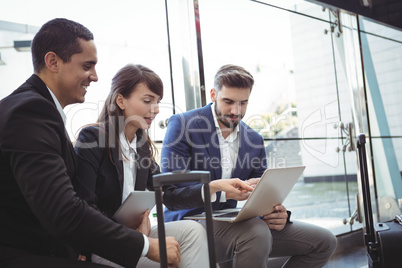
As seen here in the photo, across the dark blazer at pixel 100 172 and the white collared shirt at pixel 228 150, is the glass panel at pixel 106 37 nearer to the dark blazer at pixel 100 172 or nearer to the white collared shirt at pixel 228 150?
the white collared shirt at pixel 228 150

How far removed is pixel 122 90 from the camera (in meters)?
1.71

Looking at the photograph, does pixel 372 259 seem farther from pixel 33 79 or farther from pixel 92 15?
pixel 92 15

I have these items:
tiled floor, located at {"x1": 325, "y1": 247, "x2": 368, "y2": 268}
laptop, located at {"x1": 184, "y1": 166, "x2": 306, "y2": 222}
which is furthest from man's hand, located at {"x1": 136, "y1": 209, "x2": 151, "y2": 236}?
tiled floor, located at {"x1": 325, "y1": 247, "x2": 368, "y2": 268}

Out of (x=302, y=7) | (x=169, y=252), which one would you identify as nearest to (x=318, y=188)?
(x=302, y=7)

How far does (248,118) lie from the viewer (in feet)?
9.98

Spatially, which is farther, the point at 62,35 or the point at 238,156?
the point at 238,156

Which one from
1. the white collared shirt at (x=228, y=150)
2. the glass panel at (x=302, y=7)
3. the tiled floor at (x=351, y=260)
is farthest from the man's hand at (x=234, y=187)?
the glass panel at (x=302, y=7)

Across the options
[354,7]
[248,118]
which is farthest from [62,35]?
[354,7]

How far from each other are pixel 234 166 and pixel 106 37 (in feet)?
3.44

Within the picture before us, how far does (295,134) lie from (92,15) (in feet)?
6.15

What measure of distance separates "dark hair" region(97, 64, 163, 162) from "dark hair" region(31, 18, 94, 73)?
0.40 metres

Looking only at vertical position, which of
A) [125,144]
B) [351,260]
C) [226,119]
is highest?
[226,119]

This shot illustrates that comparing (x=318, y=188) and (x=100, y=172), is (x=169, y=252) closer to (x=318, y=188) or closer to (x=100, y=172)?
(x=100, y=172)

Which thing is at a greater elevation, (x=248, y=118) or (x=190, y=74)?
(x=190, y=74)
